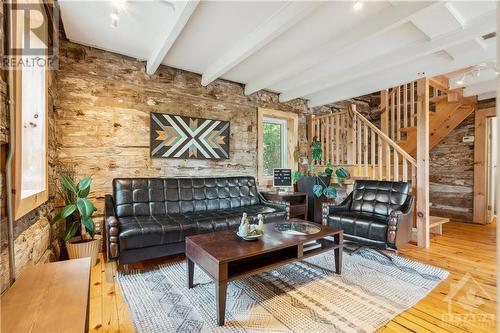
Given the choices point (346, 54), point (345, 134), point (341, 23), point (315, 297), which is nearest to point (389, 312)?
point (315, 297)

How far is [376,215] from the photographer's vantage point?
3090 mm

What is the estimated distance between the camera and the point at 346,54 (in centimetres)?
310

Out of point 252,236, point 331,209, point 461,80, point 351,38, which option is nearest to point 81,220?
point 252,236

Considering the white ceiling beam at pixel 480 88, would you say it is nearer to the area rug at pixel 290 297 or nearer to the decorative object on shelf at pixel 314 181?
the decorative object on shelf at pixel 314 181

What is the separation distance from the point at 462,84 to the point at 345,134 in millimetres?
1858

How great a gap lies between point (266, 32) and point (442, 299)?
112 inches

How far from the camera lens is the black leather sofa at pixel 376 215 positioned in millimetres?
2631

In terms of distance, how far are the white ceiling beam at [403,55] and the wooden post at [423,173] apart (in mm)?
743

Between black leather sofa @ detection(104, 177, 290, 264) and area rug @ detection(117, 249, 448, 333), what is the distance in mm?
299

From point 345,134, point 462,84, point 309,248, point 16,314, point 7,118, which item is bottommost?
point 309,248

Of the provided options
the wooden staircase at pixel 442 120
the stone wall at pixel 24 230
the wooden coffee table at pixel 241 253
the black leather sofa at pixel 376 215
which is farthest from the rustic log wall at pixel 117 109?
the wooden staircase at pixel 442 120

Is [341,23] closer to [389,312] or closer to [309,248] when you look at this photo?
[309,248]

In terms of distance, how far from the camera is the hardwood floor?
1.63m

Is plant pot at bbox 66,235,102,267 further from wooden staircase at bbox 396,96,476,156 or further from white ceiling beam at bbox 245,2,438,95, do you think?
wooden staircase at bbox 396,96,476,156
